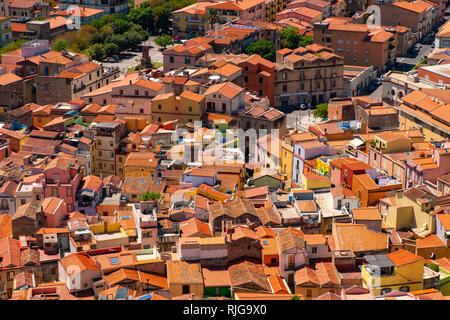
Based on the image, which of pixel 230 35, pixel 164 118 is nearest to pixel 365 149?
pixel 164 118

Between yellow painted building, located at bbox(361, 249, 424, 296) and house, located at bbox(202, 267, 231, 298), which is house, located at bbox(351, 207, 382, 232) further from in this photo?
house, located at bbox(202, 267, 231, 298)

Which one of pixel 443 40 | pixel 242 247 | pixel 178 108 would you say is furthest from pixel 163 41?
pixel 242 247

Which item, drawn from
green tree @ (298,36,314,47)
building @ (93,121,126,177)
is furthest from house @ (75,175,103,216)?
green tree @ (298,36,314,47)

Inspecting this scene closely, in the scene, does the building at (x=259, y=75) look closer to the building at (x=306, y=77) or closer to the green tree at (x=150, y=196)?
the building at (x=306, y=77)

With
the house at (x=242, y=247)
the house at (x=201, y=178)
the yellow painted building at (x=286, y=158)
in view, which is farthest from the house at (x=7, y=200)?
the yellow painted building at (x=286, y=158)

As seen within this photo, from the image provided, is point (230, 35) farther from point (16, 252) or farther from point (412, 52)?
point (16, 252)

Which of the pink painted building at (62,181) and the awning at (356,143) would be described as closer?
the pink painted building at (62,181)
